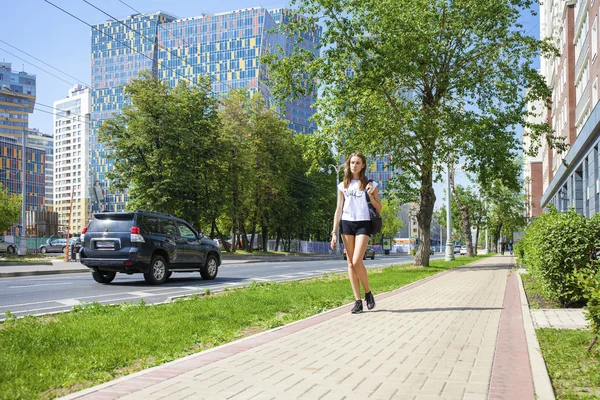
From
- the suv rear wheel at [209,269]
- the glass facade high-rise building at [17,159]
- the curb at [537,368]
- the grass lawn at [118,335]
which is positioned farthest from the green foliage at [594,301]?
the glass facade high-rise building at [17,159]

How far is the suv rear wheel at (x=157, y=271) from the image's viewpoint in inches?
595

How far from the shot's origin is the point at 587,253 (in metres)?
8.66

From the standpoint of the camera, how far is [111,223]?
15375 millimetres

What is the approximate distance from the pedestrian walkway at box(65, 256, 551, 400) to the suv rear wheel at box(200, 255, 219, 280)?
389 inches

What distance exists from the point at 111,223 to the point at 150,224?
943mm

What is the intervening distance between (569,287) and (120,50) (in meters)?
167

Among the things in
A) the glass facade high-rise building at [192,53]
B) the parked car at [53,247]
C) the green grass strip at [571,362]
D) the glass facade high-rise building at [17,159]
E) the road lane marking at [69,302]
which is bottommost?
the parked car at [53,247]

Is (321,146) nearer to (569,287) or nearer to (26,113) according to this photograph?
(569,287)

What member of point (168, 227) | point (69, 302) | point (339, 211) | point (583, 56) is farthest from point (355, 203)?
point (583, 56)

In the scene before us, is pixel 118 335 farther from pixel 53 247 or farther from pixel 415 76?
pixel 53 247

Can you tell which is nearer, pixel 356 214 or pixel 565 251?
pixel 356 214

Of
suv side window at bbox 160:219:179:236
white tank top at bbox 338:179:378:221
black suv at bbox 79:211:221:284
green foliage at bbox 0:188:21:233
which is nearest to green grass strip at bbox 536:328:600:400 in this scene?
white tank top at bbox 338:179:378:221

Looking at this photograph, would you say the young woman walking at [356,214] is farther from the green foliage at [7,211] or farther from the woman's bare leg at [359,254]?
the green foliage at [7,211]

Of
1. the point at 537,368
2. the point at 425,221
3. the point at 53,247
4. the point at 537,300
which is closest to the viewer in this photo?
the point at 537,368
